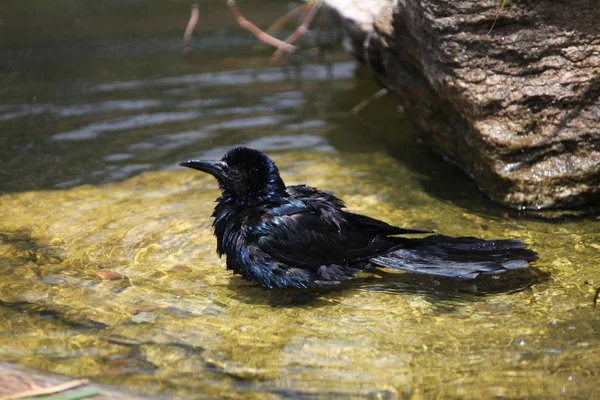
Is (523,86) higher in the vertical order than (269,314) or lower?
higher

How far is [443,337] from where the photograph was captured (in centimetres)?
427

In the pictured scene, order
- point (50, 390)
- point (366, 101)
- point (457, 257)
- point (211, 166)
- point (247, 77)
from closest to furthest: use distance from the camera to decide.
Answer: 1. point (50, 390)
2. point (457, 257)
3. point (211, 166)
4. point (366, 101)
5. point (247, 77)

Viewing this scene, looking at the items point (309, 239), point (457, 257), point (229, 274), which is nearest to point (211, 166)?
point (229, 274)

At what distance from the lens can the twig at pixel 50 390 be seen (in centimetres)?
349

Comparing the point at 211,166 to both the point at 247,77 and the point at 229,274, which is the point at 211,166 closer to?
the point at 229,274

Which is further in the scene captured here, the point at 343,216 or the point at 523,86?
the point at 523,86

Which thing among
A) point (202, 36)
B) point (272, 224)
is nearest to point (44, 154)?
point (272, 224)

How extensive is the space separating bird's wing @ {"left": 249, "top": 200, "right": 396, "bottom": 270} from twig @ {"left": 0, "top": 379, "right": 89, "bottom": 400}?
5.32 ft

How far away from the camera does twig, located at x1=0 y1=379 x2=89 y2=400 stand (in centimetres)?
Answer: 349

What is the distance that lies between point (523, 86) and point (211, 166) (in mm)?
2404

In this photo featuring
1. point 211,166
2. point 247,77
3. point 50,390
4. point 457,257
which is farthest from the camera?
point 247,77

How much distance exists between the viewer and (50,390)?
3594mm

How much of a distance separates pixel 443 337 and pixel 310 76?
5.90 metres

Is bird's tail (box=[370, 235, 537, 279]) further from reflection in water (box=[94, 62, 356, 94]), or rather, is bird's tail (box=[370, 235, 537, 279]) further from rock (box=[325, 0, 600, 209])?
reflection in water (box=[94, 62, 356, 94])
